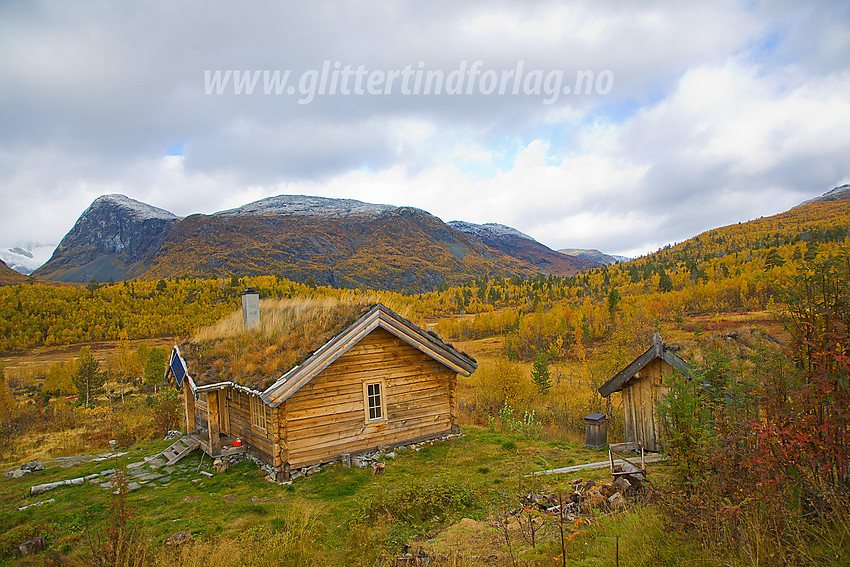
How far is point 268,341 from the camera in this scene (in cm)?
1518

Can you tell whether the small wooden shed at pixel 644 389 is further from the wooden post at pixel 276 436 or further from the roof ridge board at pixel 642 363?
the wooden post at pixel 276 436

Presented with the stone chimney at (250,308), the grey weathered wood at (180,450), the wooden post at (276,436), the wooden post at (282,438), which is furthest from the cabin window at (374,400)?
the grey weathered wood at (180,450)

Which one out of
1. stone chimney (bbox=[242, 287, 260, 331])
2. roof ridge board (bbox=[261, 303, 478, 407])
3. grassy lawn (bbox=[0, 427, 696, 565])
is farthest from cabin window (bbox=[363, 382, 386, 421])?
stone chimney (bbox=[242, 287, 260, 331])

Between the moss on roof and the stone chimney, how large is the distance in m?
0.26

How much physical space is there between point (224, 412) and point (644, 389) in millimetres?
14650

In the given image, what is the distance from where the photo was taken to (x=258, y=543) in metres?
7.45

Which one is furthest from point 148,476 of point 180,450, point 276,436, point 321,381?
point 321,381

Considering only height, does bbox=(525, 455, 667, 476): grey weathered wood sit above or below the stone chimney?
below

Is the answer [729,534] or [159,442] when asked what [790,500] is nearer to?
[729,534]

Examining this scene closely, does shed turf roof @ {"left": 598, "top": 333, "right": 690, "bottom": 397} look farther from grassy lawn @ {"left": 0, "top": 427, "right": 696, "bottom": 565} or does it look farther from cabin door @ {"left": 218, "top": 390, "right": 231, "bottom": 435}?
cabin door @ {"left": 218, "top": 390, "right": 231, "bottom": 435}

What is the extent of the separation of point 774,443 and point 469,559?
4.19 meters

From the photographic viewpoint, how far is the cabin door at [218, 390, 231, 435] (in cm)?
1611

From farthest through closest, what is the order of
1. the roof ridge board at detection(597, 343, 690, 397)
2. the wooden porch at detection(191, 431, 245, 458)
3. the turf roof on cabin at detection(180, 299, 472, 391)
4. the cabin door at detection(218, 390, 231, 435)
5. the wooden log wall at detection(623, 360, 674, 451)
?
1. the cabin door at detection(218, 390, 231, 435)
2. the wooden porch at detection(191, 431, 245, 458)
3. the turf roof on cabin at detection(180, 299, 472, 391)
4. the wooden log wall at detection(623, 360, 674, 451)
5. the roof ridge board at detection(597, 343, 690, 397)

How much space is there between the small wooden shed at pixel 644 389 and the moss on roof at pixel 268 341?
8.06 metres
